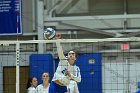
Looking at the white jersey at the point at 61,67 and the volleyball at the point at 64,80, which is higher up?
the white jersey at the point at 61,67

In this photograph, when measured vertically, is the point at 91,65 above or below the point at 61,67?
below

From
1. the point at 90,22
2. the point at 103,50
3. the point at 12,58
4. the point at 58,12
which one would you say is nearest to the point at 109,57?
the point at 103,50

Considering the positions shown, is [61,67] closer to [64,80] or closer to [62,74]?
[62,74]

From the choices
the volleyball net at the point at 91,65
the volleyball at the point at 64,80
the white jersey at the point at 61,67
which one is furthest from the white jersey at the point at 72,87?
the volleyball net at the point at 91,65

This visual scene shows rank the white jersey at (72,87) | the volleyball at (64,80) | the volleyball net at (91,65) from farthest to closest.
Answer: the volleyball net at (91,65), the white jersey at (72,87), the volleyball at (64,80)

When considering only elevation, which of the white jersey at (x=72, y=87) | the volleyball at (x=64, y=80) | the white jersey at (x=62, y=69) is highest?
the white jersey at (x=62, y=69)

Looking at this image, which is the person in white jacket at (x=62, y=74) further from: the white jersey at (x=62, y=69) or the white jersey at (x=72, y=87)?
the white jersey at (x=72, y=87)

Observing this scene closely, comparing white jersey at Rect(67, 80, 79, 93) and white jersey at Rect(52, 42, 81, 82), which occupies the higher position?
white jersey at Rect(52, 42, 81, 82)

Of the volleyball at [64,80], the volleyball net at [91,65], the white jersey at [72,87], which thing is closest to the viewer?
the volleyball at [64,80]

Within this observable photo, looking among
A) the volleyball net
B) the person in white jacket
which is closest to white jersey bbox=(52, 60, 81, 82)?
the person in white jacket

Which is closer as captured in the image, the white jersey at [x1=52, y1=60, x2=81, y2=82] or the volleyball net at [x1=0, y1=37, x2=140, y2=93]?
the white jersey at [x1=52, y1=60, x2=81, y2=82]

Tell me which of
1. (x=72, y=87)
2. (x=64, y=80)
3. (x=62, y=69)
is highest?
(x=62, y=69)

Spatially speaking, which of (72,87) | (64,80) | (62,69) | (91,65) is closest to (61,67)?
(62,69)

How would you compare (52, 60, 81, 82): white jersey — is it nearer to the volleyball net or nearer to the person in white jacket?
the person in white jacket
